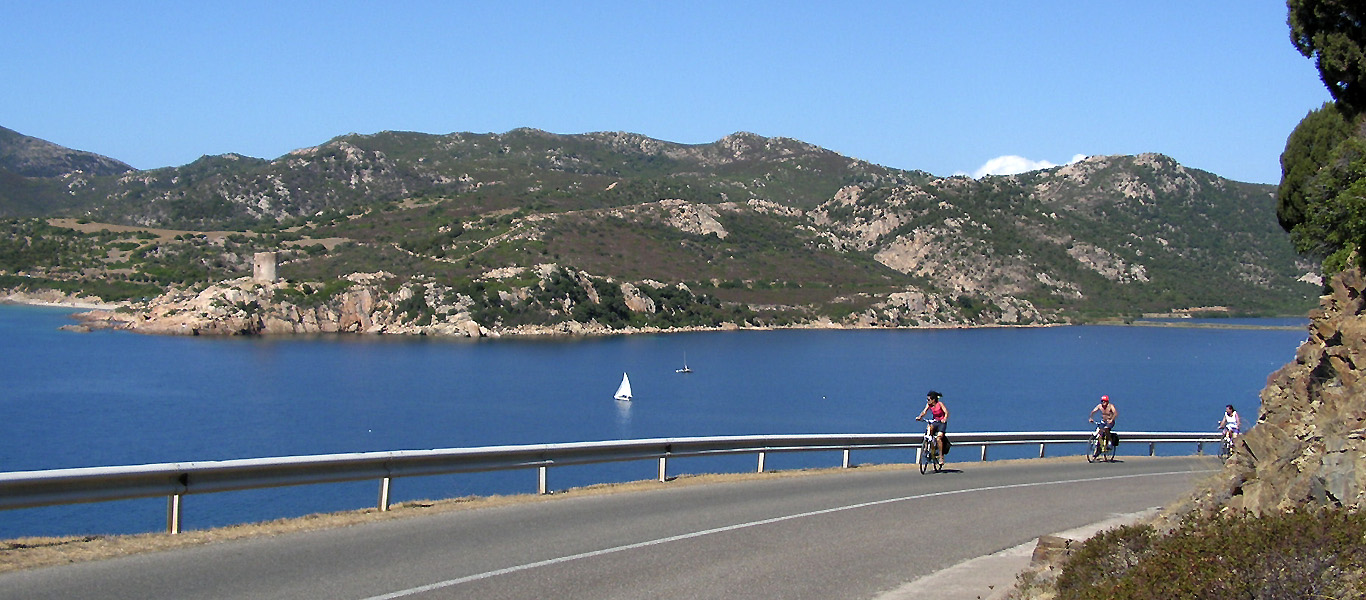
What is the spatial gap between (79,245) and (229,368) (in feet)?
337

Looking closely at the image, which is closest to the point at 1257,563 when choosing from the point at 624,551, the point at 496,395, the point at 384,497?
the point at 624,551

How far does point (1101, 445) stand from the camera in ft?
99.8

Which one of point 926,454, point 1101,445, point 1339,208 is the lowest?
point 1101,445

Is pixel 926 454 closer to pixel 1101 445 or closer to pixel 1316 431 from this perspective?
pixel 1101 445

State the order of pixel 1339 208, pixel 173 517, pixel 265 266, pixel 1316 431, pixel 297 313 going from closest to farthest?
pixel 1316 431 < pixel 173 517 < pixel 1339 208 < pixel 297 313 < pixel 265 266

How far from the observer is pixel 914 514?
52.4 ft

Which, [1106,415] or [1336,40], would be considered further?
[1106,415]

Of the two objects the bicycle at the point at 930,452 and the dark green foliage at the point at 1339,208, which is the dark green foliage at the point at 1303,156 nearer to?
the dark green foliage at the point at 1339,208

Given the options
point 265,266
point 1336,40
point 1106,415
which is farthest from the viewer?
point 265,266

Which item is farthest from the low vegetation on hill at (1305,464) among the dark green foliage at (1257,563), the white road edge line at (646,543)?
the white road edge line at (646,543)

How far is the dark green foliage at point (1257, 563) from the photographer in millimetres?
6395

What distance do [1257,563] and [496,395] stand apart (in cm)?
7012

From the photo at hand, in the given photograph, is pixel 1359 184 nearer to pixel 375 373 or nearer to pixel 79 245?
pixel 375 373

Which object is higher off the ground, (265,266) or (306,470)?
(265,266)
